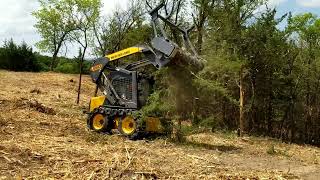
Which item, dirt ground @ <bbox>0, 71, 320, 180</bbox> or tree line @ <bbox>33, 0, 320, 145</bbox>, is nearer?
dirt ground @ <bbox>0, 71, 320, 180</bbox>

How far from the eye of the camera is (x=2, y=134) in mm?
13367

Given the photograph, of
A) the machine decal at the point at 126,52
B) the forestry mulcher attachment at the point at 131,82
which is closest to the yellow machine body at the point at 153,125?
the forestry mulcher attachment at the point at 131,82

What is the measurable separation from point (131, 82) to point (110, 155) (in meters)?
4.66

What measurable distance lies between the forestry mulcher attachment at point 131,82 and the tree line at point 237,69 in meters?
0.59

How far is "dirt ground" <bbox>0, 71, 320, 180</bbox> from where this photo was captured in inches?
379

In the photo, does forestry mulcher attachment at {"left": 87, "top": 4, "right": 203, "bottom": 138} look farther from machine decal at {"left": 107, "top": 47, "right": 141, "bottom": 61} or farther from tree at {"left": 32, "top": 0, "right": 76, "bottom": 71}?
tree at {"left": 32, "top": 0, "right": 76, "bottom": 71}

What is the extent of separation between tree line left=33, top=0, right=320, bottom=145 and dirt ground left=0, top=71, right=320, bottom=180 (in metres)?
1.61

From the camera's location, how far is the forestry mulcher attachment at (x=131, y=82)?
1462 cm

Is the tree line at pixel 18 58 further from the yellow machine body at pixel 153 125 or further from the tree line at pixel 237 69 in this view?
the yellow machine body at pixel 153 125

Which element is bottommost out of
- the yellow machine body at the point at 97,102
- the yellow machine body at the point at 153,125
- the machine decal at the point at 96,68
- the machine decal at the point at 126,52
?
the yellow machine body at the point at 153,125

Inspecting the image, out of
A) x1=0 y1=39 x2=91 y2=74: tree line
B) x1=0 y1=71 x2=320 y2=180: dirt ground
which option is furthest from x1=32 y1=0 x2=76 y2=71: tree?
x1=0 y1=71 x2=320 y2=180: dirt ground

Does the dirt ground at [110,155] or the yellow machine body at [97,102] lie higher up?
the yellow machine body at [97,102]

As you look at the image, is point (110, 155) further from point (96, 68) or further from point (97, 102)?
point (96, 68)

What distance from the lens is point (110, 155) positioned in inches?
447
